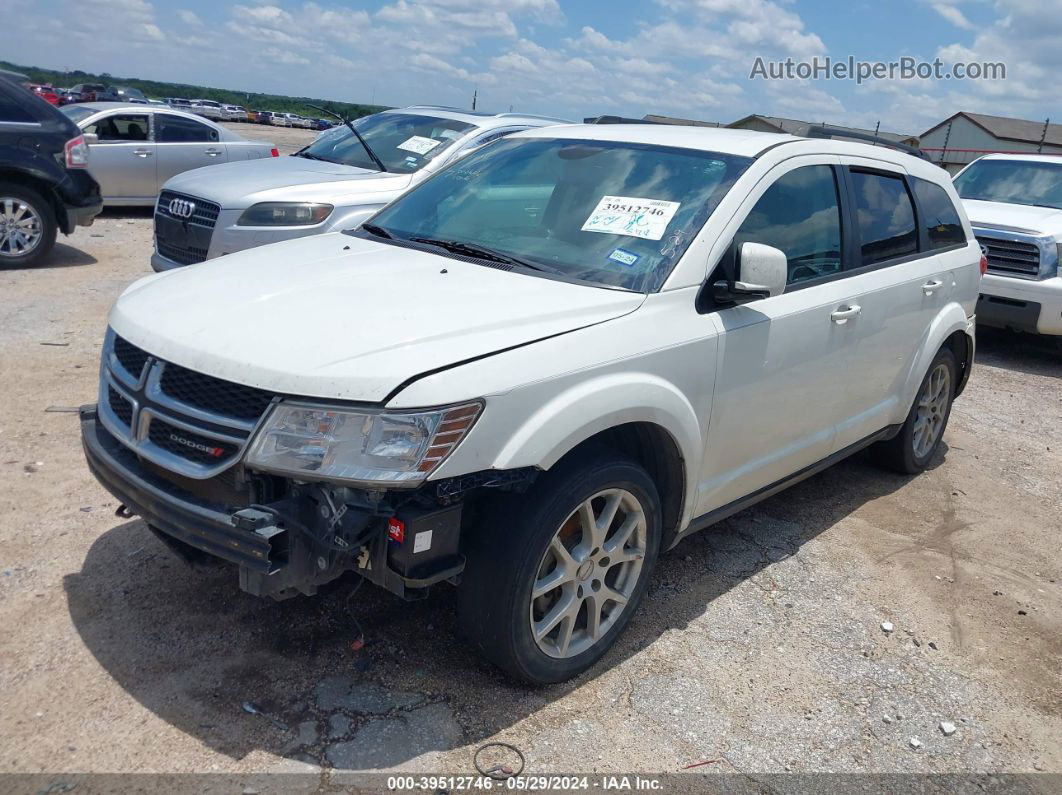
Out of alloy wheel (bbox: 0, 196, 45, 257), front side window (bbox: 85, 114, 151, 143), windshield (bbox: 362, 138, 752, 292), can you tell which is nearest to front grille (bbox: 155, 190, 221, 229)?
alloy wheel (bbox: 0, 196, 45, 257)

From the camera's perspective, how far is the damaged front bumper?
271 centimetres

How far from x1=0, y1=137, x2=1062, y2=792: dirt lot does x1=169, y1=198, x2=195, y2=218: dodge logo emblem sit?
269 cm

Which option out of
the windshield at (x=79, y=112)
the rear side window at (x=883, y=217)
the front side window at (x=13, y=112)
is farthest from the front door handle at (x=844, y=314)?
the windshield at (x=79, y=112)

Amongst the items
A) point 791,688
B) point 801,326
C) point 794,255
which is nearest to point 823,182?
point 794,255

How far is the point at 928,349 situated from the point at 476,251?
2.78 m

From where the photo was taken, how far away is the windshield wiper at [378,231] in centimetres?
415

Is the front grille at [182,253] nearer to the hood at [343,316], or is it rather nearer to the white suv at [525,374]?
the white suv at [525,374]

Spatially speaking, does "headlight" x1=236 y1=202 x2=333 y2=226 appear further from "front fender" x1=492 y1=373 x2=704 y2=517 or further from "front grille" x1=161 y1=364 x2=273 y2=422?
"front fender" x1=492 y1=373 x2=704 y2=517

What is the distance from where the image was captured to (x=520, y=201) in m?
Result: 4.08

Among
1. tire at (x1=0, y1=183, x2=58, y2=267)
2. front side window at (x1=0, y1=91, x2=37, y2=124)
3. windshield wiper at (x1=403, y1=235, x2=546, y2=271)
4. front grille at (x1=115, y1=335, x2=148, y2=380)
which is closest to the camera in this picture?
front grille at (x1=115, y1=335, x2=148, y2=380)

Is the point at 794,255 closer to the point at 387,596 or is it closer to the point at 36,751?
the point at 387,596

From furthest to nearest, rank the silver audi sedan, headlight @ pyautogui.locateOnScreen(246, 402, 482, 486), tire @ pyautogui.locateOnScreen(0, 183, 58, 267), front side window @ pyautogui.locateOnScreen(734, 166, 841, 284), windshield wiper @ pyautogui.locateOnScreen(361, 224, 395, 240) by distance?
1. the silver audi sedan
2. tire @ pyautogui.locateOnScreen(0, 183, 58, 267)
3. windshield wiper @ pyautogui.locateOnScreen(361, 224, 395, 240)
4. front side window @ pyautogui.locateOnScreen(734, 166, 841, 284)
5. headlight @ pyautogui.locateOnScreen(246, 402, 482, 486)

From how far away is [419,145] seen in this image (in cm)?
845

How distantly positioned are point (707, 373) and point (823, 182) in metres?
1.37
